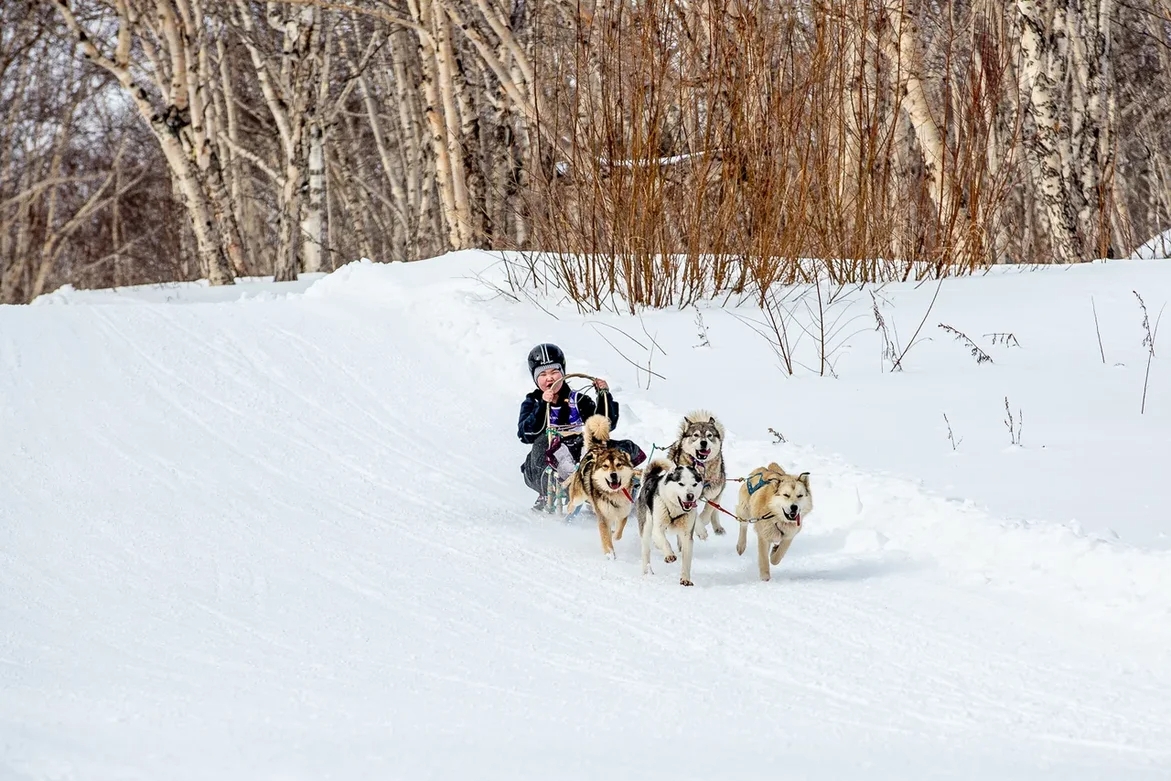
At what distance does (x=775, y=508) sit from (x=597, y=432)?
142 centimetres

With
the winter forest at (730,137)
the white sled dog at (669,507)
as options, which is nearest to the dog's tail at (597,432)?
the white sled dog at (669,507)

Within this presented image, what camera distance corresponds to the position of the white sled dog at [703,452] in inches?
253

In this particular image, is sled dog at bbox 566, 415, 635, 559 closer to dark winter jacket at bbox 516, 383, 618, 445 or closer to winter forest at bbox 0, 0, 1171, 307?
dark winter jacket at bbox 516, 383, 618, 445

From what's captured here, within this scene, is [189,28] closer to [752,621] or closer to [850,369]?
[850,369]

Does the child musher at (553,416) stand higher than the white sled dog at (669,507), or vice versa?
the child musher at (553,416)

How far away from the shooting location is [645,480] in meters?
6.38

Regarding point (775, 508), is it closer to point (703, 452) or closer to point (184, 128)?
point (703, 452)

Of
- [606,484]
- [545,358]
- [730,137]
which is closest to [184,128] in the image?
[730,137]

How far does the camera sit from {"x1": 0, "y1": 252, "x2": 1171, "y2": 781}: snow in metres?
4.01

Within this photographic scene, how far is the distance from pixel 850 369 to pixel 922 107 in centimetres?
527

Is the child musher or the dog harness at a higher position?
the child musher

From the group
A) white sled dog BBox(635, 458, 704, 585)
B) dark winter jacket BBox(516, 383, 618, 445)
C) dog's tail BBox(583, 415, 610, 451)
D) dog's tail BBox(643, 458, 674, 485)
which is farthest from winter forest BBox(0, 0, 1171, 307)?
white sled dog BBox(635, 458, 704, 585)

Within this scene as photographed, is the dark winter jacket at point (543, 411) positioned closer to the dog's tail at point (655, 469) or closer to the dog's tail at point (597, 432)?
the dog's tail at point (597, 432)

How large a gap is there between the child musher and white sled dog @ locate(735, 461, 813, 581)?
1.50m
